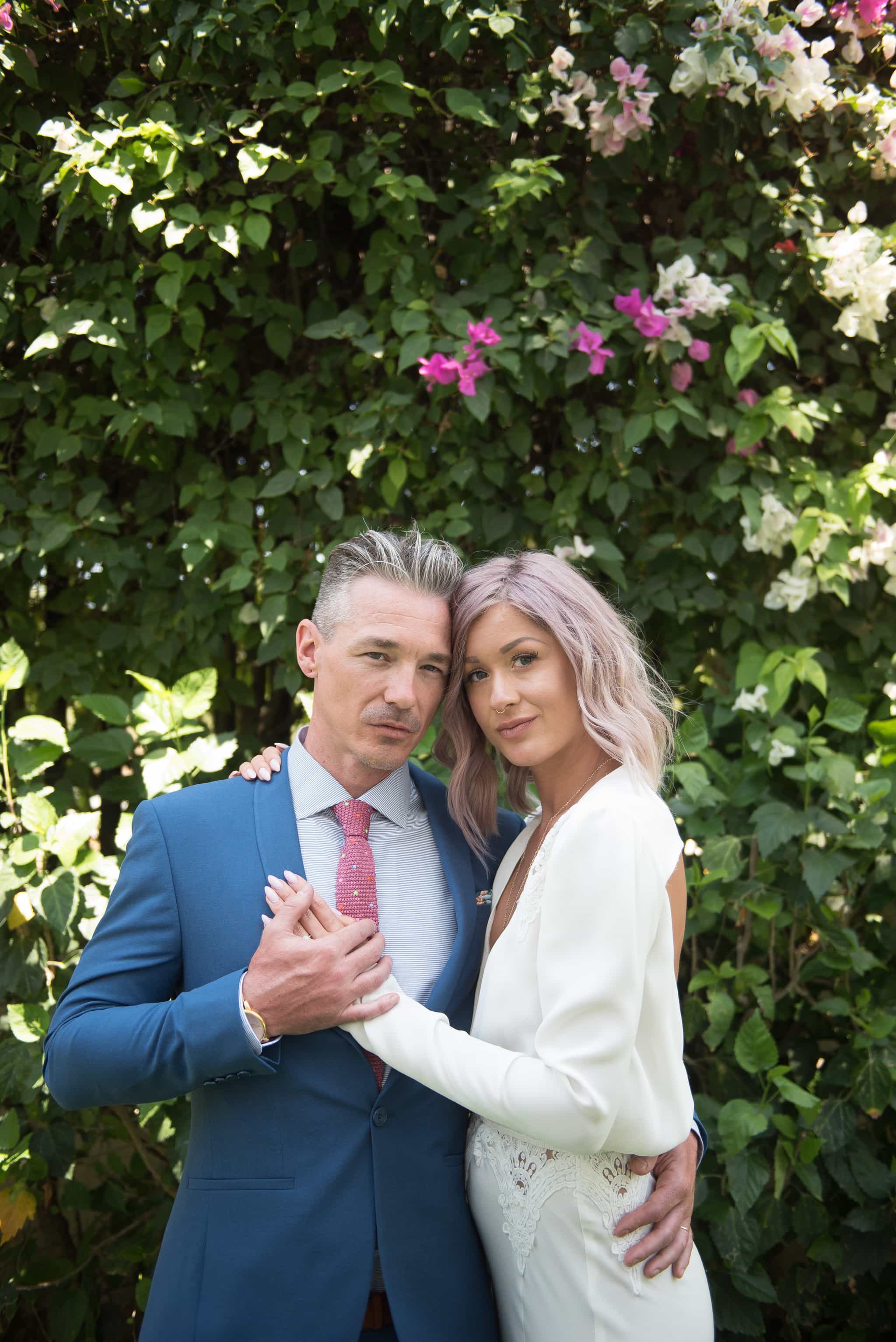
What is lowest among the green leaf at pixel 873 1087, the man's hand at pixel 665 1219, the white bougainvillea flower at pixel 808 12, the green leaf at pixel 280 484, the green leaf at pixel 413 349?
the green leaf at pixel 873 1087

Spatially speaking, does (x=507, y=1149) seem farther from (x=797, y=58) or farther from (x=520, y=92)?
(x=797, y=58)

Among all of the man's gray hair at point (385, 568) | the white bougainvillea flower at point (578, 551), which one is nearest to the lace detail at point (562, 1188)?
the man's gray hair at point (385, 568)

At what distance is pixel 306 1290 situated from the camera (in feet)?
4.77

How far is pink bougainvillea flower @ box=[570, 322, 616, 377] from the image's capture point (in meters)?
2.48

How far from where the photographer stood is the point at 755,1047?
2.23 metres

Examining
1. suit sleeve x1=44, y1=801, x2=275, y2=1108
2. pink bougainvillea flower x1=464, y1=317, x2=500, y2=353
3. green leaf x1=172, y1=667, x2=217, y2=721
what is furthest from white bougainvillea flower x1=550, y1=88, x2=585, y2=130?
suit sleeve x1=44, y1=801, x2=275, y2=1108

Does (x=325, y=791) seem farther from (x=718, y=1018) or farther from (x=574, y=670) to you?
(x=718, y=1018)

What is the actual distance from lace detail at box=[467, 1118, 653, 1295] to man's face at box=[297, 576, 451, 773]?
2.07ft

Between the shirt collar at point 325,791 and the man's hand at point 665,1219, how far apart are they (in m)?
0.66

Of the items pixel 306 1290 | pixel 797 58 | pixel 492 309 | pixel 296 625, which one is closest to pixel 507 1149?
pixel 306 1290

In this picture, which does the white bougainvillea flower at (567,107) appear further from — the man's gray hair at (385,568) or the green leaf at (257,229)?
the man's gray hair at (385,568)

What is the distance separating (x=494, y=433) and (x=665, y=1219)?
5.98ft

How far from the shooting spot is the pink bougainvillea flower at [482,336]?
2443 mm

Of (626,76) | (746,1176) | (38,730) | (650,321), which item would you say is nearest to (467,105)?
(626,76)
